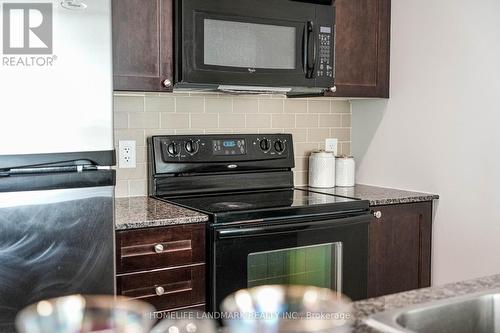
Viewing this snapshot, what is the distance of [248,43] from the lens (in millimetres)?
2480

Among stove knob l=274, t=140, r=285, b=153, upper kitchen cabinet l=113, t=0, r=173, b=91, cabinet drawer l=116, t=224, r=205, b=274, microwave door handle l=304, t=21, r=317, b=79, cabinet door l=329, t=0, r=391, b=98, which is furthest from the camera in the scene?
stove knob l=274, t=140, r=285, b=153

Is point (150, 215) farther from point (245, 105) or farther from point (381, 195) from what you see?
point (381, 195)

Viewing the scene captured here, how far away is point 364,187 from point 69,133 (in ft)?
5.81

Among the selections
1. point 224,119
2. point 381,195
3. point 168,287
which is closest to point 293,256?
point 168,287

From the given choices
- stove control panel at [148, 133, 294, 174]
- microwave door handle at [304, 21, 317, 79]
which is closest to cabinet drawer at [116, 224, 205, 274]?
stove control panel at [148, 133, 294, 174]

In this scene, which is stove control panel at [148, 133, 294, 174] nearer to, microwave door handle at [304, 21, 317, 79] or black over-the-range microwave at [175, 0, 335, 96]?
black over-the-range microwave at [175, 0, 335, 96]

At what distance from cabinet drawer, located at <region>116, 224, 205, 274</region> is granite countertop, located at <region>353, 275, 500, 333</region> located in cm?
107

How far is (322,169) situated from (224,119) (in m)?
0.59

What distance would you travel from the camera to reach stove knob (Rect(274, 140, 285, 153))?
2.98 m

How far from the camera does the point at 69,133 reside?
1.78m

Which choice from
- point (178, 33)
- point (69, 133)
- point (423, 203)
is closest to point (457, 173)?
point (423, 203)

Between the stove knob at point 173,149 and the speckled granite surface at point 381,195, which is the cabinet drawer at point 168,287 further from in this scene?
the speckled granite surface at point 381,195

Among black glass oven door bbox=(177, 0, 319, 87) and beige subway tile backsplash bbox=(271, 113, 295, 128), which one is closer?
black glass oven door bbox=(177, 0, 319, 87)

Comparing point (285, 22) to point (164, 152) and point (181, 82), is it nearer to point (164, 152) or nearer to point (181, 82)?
point (181, 82)
